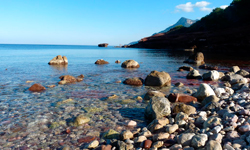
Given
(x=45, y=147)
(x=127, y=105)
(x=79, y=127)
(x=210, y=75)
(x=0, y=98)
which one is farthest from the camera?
(x=210, y=75)

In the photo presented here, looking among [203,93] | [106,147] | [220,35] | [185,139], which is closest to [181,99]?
[203,93]

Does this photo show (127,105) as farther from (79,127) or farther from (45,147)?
(45,147)

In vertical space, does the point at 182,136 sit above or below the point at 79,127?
above

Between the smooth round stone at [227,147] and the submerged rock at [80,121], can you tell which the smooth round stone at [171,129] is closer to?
the smooth round stone at [227,147]

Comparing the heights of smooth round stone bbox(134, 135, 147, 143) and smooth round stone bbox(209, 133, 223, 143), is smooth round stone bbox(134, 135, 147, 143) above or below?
below

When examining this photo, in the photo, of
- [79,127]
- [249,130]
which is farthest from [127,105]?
[249,130]

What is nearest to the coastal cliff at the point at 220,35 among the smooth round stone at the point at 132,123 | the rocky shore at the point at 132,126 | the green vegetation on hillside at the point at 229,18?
the green vegetation on hillside at the point at 229,18

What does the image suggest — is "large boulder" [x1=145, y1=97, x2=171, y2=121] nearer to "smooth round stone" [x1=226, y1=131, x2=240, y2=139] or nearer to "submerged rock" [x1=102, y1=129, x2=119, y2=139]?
"submerged rock" [x1=102, y1=129, x2=119, y2=139]

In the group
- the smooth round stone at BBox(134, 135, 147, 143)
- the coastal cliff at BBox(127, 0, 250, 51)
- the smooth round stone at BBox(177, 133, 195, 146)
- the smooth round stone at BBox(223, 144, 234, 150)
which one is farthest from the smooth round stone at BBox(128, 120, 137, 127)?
the coastal cliff at BBox(127, 0, 250, 51)

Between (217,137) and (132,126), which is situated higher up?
(217,137)

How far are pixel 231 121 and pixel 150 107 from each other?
3001mm

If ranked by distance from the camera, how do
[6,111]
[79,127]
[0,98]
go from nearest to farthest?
[79,127]
[6,111]
[0,98]

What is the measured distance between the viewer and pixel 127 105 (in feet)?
30.6

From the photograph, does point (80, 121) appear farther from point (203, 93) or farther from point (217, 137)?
point (203, 93)
